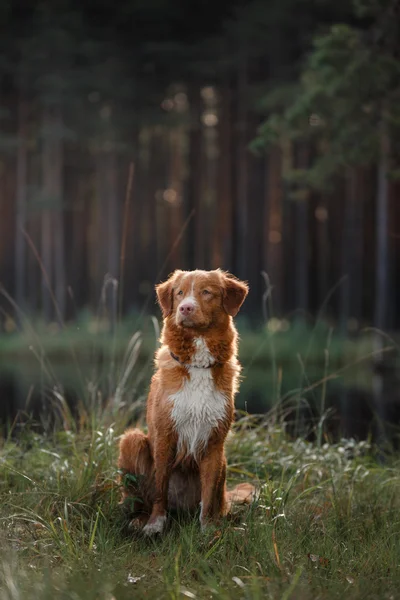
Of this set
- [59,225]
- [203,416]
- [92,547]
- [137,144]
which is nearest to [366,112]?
[203,416]

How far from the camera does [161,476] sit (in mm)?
4680

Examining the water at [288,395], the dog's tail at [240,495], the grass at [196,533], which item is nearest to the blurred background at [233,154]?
the water at [288,395]

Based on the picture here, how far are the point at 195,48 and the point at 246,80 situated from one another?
1.74m

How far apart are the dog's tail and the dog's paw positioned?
0.46 metres

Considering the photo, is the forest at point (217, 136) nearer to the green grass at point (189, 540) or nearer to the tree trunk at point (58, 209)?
the tree trunk at point (58, 209)

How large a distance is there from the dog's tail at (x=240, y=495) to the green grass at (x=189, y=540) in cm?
12

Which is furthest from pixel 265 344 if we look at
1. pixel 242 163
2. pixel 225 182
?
pixel 225 182

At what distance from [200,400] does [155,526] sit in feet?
2.83

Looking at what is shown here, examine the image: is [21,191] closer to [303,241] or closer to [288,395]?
[303,241]

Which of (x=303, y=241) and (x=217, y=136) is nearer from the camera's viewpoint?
(x=303, y=241)

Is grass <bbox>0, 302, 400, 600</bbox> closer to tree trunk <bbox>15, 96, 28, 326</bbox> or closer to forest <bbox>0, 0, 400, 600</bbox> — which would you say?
forest <bbox>0, 0, 400, 600</bbox>

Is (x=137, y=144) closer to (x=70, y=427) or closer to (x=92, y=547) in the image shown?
(x=70, y=427)

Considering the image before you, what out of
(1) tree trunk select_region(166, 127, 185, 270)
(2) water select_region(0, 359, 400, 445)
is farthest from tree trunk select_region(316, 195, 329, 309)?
(2) water select_region(0, 359, 400, 445)

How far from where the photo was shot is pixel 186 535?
13.7ft
